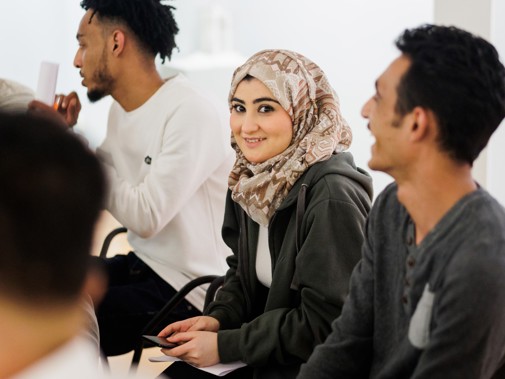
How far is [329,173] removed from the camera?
2.16 metres

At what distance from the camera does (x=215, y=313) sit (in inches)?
92.3

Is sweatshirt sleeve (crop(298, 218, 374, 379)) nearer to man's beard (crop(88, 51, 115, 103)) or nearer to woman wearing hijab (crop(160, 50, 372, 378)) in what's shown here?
woman wearing hijab (crop(160, 50, 372, 378))

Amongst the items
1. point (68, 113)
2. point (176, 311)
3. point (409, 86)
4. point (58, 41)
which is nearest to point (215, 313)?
point (176, 311)

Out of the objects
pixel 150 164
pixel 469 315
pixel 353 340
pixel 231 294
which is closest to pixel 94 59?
pixel 150 164

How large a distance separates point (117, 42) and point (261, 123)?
3.28 ft

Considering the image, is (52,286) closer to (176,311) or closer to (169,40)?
(176,311)

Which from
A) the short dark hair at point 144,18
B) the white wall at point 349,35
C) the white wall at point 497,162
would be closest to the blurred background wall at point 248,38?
the white wall at point 349,35

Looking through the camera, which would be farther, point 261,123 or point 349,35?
point 349,35

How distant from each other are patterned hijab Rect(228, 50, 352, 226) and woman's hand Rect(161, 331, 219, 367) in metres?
0.35

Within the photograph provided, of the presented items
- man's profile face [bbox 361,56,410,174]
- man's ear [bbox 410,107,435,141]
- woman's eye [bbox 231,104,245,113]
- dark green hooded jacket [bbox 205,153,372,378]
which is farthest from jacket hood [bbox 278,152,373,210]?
man's ear [bbox 410,107,435,141]

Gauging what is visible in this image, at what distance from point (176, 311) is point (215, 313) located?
0.49 m

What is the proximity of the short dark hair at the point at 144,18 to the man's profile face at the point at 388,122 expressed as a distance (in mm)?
1619

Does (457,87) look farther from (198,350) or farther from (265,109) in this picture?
(198,350)

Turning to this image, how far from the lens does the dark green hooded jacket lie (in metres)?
2.08
